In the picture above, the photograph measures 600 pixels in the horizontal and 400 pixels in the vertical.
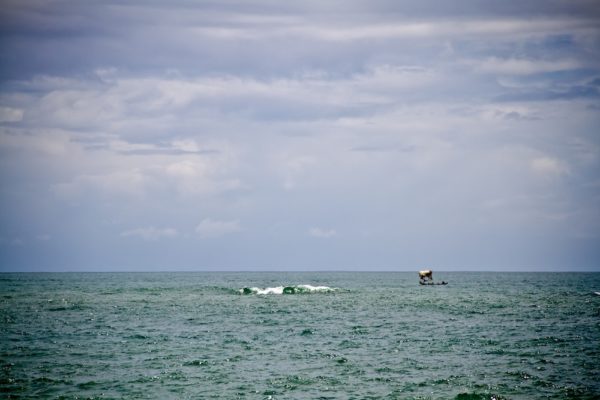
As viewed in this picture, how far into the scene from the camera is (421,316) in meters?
59.2

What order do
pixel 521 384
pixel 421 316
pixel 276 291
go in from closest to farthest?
1. pixel 521 384
2. pixel 421 316
3. pixel 276 291

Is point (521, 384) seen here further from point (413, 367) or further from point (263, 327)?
point (263, 327)

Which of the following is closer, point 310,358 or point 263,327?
point 310,358

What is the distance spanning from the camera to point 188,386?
2920 cm

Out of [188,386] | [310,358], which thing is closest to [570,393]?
[310,358]

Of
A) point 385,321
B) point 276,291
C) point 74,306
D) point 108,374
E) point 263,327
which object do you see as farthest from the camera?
point 276,291

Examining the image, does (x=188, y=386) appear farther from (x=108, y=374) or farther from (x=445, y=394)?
(x=445, y=394)

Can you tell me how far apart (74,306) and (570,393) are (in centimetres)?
5686

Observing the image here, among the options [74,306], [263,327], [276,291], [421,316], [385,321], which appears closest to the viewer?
[263,327]

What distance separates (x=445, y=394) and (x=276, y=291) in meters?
71.1

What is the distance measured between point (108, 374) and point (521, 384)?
66.6ft

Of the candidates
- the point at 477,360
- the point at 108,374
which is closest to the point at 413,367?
the point at 477,360

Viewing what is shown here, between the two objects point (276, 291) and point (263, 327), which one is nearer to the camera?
point (263, 327)

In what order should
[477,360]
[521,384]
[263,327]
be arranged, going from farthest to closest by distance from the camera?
[263,327], [477,360], [521,384]
